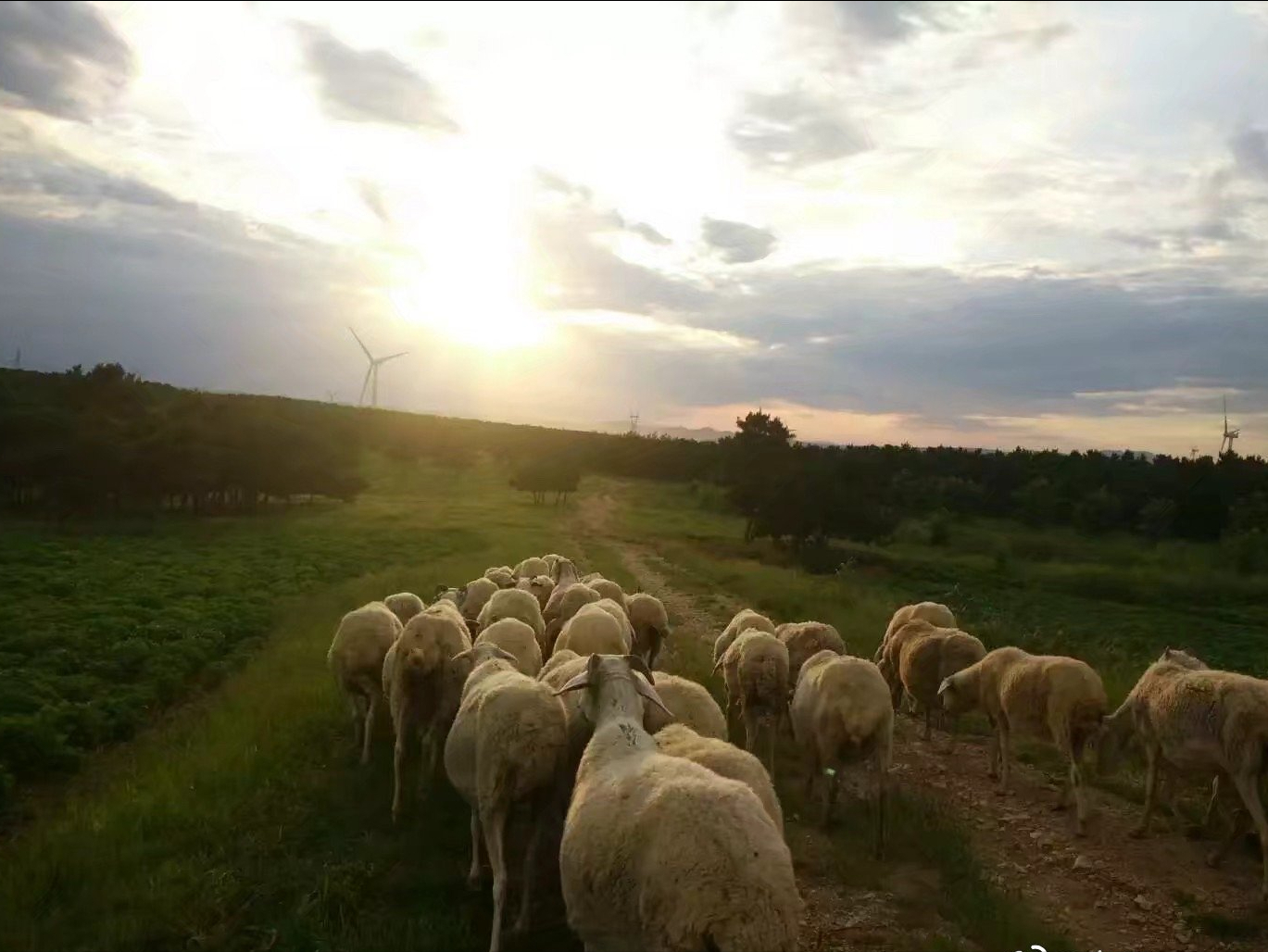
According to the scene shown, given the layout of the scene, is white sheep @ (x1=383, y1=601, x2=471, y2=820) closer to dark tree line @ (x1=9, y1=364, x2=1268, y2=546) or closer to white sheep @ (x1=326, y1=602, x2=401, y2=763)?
white sheep @ (x1=326, y1=602, x2=401, y2=763)

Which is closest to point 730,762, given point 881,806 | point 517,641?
point 881,806

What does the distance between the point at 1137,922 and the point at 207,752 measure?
10.9 m

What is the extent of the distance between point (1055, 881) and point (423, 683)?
24.4 feet

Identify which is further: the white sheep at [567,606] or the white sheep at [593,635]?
the white sheep at [567,606]

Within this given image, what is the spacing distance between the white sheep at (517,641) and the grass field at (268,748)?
197 cm

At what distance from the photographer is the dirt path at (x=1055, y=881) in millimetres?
7273

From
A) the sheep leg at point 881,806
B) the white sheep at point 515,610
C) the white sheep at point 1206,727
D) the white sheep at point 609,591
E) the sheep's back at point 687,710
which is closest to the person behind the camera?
the sheep's back at point 687,710

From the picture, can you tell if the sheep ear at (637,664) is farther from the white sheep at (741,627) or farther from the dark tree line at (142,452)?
the dark tree line at (142,452)

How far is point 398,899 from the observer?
7.41 meters

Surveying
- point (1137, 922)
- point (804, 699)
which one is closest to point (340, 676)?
point (804, 699)

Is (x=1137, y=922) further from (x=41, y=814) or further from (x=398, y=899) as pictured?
(x=41, y=814)

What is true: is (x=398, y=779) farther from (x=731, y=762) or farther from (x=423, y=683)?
(x=731, y=762)

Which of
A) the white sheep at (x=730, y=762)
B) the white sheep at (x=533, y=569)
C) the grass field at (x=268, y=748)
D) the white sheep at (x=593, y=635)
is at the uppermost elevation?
the white sheep at (x=730, y=762)

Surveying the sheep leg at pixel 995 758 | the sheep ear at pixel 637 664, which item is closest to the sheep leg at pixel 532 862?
the sheep ear at pixel 637 664
